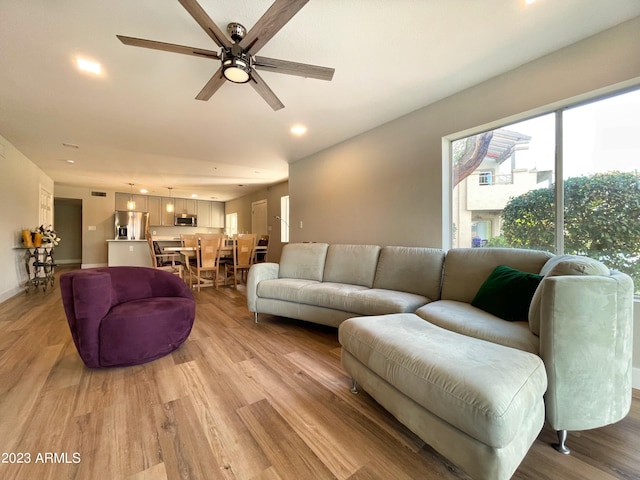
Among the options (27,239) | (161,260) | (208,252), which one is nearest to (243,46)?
(208,252)

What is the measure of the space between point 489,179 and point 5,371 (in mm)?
4423

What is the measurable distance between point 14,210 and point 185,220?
489cm

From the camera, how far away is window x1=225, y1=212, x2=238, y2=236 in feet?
30.8

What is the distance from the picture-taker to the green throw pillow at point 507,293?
161 centimetres

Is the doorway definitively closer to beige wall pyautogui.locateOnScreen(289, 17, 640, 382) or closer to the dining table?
the dining table

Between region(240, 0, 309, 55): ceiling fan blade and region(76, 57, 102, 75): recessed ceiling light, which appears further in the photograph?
region(76, 57, 102, 75): recessed ceiling light

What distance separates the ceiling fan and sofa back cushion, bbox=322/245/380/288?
6.06 feet

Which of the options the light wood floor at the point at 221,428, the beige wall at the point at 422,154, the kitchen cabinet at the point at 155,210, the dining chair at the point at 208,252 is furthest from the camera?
the kitchen cabinet at the point at 155,210

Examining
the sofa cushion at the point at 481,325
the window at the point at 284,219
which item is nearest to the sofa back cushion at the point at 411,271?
the sofa cushion at the point at 481,325

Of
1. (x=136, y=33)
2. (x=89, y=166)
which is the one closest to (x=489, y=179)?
(x=136, y=33)

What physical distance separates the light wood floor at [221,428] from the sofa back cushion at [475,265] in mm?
961

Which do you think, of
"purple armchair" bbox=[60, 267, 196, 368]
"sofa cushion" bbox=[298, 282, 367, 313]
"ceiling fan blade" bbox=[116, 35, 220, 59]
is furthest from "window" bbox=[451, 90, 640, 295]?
"purple armchair" bbox=[60, 267, 196, 368]

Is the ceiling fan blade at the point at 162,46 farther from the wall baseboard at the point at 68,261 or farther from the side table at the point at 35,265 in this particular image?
→ the wall baseboard at the point at 68,261

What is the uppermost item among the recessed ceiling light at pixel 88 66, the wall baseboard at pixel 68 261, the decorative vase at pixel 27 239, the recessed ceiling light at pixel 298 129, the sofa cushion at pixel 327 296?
the recessed ceiling light at pixel 298 129
